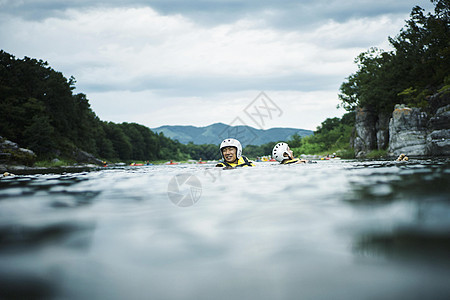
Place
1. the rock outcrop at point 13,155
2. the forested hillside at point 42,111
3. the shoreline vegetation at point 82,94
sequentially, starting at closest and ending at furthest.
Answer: the rock outcrop at point 13,155, the shoreline vegetation at point 82,94, the forested hillside at point 42,111

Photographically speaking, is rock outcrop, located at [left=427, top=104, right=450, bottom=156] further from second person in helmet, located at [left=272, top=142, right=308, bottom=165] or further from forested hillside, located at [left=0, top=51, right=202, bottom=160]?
forested hillside, located at [left=0, top=51, right=202, bottom=160]

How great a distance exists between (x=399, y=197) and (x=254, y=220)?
6.93 feet

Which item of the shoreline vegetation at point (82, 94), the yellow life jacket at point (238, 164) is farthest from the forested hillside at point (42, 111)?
the yellow life jacket at point (238, 164)

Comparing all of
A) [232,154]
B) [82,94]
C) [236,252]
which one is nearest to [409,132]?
[232,154]

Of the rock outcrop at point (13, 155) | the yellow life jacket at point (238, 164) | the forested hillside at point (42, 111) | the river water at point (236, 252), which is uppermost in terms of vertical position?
the forested hillside at point (42, 111)

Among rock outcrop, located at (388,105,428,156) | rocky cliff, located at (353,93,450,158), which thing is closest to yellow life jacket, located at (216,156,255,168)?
rocky cliff, located at (353,93,450,158)

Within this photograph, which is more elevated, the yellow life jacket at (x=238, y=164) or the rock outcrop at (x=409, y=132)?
the rock outcrop at (x=409, y=132)

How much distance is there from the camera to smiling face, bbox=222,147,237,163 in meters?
13.7

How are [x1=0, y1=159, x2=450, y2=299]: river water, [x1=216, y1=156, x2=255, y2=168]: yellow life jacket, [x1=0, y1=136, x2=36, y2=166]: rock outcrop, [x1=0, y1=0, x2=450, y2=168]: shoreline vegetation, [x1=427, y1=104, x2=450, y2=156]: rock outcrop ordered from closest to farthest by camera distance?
[x1=0, y1=159, x2=450, y2=299]: river water
[x1=216, y1=156, x2=255, y2=168]: yellow life jacket
[x1=427, y1=104, x2=450, y2=156]: rock outcrop
[x1=0, y1=136, x2=36, y2=166]: rock outcrop
[x1=0, y1=0, x2=450, y2=168]: shoreline vegetation

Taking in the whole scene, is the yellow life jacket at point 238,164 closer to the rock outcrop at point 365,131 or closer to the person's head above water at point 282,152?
the person's head above water at point 282,152

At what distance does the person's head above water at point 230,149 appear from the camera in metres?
13.3

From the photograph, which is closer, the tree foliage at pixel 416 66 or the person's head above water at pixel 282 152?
the person's head above water at pixel 282 152

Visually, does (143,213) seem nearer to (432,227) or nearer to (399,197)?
(432,227)

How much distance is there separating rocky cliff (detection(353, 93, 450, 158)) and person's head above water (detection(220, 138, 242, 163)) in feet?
58.8
